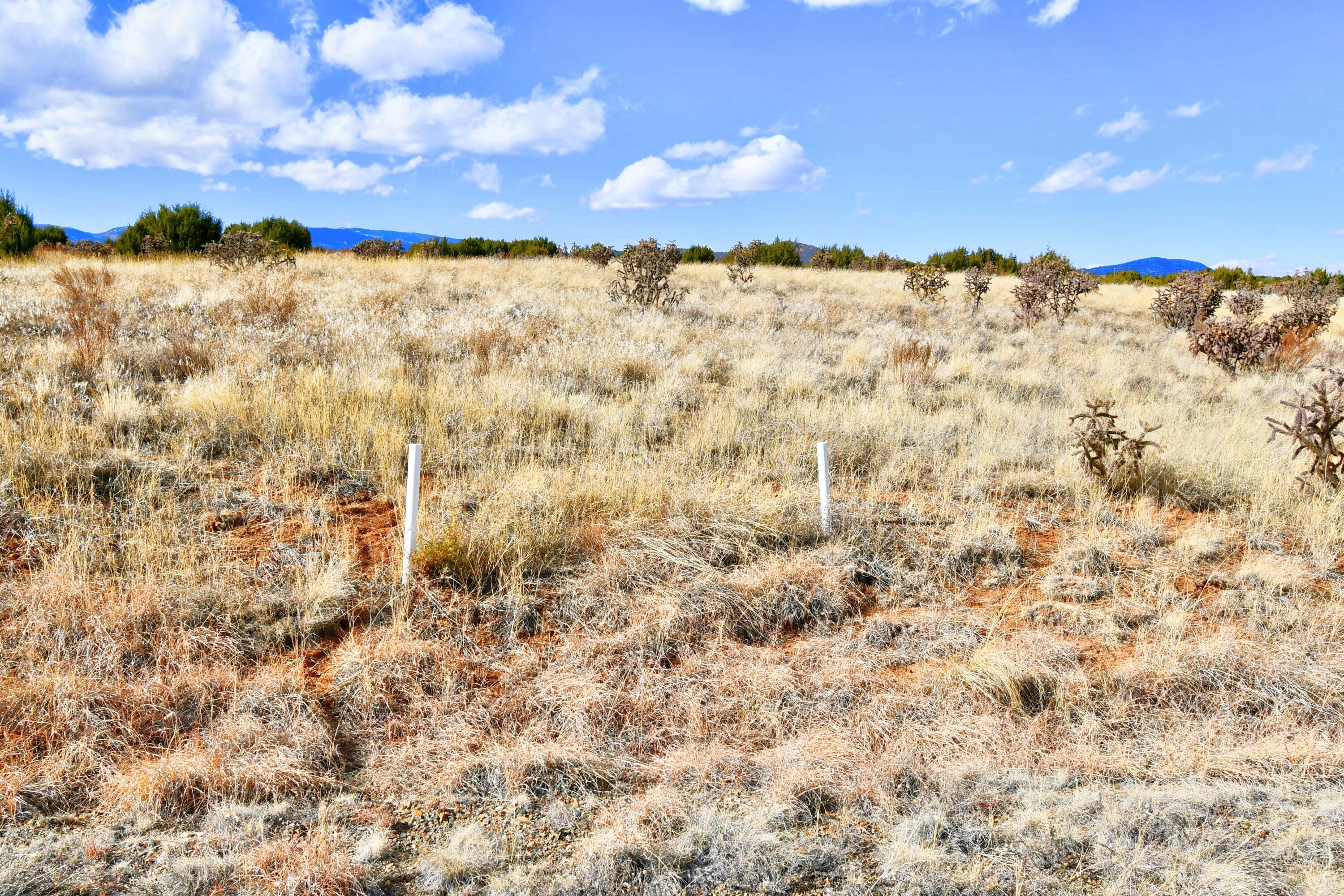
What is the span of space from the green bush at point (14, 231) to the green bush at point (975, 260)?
101 feet

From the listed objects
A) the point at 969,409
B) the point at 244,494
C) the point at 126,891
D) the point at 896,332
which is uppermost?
the point at 896,332

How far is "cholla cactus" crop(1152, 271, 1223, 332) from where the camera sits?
51.6ft

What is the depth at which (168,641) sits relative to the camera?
3.20m

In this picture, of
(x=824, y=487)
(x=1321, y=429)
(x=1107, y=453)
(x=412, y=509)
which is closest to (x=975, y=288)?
(x=1107, y=453)

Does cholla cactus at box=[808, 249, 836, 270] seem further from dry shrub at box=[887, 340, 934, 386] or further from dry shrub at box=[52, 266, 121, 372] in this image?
dry shrub at box=[52, 266, 121, 372]

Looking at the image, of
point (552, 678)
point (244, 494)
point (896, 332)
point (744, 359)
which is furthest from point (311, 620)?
point (896, 332)

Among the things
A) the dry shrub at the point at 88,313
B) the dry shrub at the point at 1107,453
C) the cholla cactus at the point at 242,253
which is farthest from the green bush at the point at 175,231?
the dry shrub at the point at 1107,453

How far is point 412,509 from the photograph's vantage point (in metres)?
3.76

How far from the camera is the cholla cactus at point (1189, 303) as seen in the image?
1572 cm

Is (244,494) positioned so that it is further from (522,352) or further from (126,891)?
(522,352)

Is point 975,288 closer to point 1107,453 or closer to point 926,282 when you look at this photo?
point 926,282

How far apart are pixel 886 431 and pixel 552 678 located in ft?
14.2

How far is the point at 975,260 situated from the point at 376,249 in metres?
26.0

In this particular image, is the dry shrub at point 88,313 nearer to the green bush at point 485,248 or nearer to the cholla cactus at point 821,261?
the green bush at point 485,248
